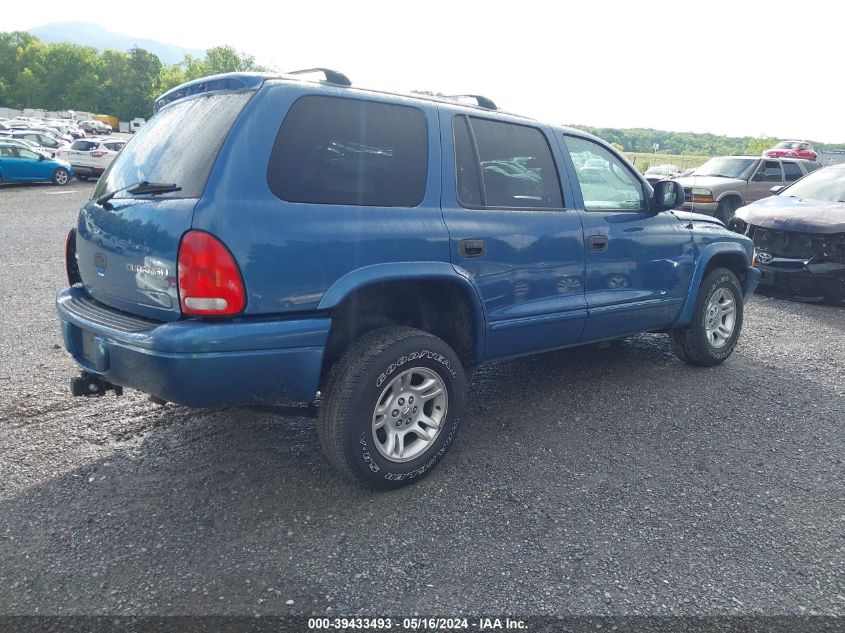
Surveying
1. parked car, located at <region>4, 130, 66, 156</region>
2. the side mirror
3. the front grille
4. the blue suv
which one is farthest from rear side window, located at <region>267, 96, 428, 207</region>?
parked car, located at <region>4, 130, 66, 156</region>

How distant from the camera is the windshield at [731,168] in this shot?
13.9m

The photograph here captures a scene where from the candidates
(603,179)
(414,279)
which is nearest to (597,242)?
(603,179)

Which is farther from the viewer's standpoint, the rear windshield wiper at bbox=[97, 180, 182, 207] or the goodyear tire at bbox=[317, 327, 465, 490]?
the goodyear tire at bbox=[317, 327, 465, 490]

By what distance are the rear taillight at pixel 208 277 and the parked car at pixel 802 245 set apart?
680cm

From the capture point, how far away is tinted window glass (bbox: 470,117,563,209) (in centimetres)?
361

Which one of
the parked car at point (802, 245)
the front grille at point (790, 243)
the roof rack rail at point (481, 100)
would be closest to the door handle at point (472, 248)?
the roof rack rail at point (481, 100)

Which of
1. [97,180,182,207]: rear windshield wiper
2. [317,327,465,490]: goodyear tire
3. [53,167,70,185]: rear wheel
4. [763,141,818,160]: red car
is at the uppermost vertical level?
[763,141,818,160]: red car

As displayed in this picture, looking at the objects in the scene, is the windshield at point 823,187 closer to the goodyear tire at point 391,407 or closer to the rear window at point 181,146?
the goodyear tire at point 391,407

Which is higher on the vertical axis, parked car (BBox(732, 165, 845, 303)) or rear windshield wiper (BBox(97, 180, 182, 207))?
rear windshield wiper (BBox(97, 180, 182, 207))

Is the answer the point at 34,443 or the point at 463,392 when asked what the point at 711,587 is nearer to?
the point at 463,392

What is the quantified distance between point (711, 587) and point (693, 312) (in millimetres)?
2775

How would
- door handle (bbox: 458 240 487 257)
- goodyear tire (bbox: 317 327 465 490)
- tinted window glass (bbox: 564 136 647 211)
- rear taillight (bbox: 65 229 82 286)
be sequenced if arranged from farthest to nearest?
tinted window glass (bbox: 564 136 647 211) → rear taillight (bbox: 65 229 82 286) → door handle (bbox: 458 240 487 257) → goodyear tire (bbox: 317 327 465 490)

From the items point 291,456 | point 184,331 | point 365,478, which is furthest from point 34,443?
point 365,478

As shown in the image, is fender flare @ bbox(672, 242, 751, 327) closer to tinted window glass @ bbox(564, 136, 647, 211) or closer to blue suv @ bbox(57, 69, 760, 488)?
tinted window glass @ bbox(564, 136, 647, 211)
